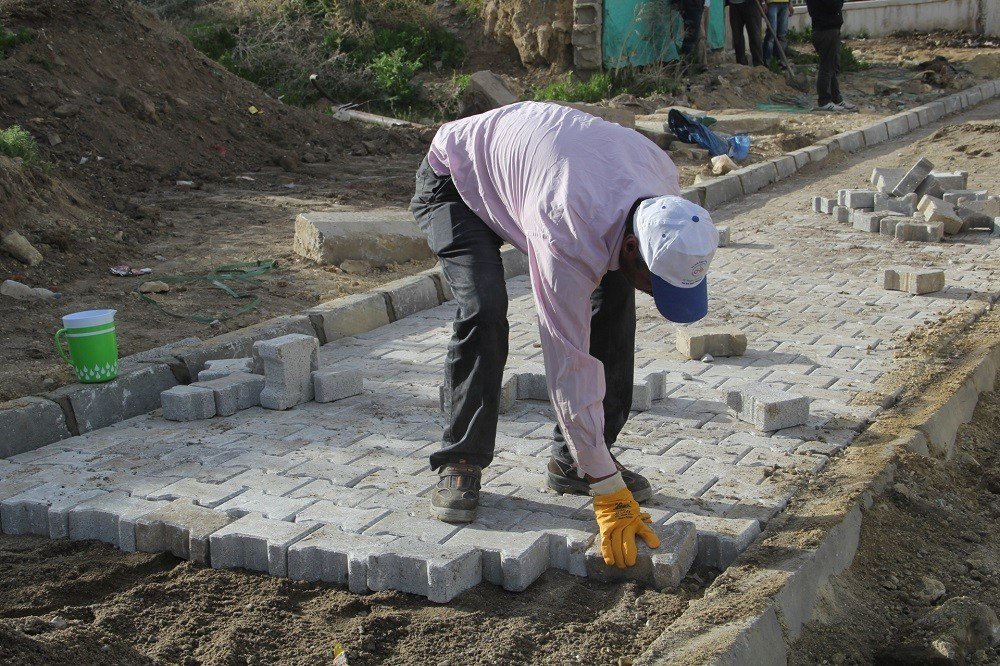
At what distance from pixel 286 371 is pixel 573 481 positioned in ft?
A: 6.07

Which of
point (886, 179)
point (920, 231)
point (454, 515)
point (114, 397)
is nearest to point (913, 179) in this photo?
point (886, 179)

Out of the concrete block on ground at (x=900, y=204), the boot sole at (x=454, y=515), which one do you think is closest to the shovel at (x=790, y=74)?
the concrete block on ground at (x=900, y=204)

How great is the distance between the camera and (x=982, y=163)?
11469 millimetres

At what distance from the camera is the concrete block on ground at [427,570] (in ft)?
11.6

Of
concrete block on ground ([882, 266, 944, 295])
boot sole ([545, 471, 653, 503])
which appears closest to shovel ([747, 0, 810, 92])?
concrete block on ground ([882, 266, 944, 295])

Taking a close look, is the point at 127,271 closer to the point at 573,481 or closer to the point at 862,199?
the point at 573,481

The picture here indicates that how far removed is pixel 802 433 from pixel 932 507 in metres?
0.74

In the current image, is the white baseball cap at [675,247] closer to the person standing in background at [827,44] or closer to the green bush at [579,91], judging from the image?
the green bush at [579,91]

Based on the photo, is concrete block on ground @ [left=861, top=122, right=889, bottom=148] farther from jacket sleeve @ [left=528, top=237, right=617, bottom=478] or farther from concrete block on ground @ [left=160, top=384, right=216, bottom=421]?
jacket sleeve @ [left=528, top=237, right=617, bottom=478]

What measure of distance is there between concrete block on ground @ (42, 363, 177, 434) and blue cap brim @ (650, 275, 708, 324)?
10.7ft

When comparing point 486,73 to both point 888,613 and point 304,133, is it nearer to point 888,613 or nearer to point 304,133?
point 304,133

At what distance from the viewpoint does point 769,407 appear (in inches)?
189

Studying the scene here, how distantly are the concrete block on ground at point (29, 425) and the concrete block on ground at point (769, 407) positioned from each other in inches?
128

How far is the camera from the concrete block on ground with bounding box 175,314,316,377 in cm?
592
